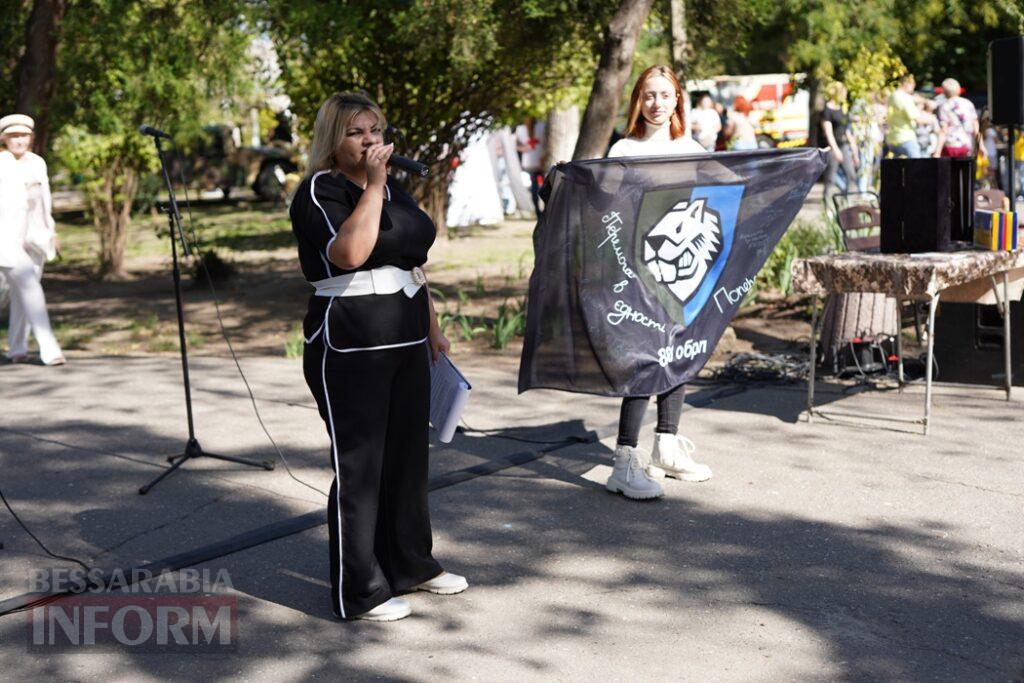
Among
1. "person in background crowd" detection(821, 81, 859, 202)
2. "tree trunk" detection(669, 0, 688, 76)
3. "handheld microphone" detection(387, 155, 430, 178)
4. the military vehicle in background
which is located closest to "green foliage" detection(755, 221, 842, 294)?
"tree trunk" detection(669, 0, 688, 76)

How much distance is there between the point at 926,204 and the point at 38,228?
6695 millimetres

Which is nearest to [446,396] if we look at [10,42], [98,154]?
[10,42]

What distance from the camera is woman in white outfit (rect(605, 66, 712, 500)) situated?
5938 mm

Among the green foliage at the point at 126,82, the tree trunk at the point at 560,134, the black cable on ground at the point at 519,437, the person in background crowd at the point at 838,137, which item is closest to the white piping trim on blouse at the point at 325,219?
the black cable on ground at the point at 519,437

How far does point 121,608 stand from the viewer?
467cm

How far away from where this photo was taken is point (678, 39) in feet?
37.1

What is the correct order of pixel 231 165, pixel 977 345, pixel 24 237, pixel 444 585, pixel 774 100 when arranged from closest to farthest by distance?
pixel 444 585 < pixel 977 345 < pixel 24 237 < pixel 231 165 < pixel 774 100

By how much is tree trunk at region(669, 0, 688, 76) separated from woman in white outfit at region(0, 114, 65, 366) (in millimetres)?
5413

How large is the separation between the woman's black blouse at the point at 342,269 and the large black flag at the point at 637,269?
65.3 inches

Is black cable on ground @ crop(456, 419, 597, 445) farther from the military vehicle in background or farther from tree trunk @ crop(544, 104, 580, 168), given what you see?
the military vehicle in background

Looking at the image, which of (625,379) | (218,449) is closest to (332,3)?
(218,449)

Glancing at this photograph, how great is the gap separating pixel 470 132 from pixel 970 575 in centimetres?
938

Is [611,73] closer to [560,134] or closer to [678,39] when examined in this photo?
[678,39]

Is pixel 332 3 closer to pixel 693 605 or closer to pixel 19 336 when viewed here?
pixel 19 336
